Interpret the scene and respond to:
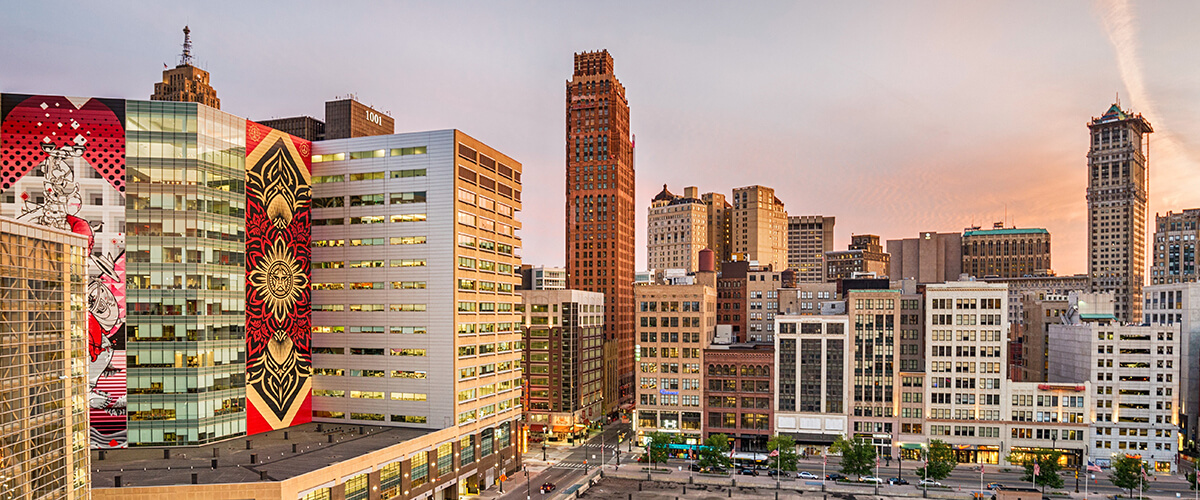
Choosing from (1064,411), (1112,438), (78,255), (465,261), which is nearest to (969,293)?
(1064,411)

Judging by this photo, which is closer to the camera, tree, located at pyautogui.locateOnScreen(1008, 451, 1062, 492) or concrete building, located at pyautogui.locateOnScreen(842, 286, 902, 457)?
tree, located at pyautogui.locateOnScreen(1008, 451, 1062, 492)

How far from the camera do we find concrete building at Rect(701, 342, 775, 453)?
499ft

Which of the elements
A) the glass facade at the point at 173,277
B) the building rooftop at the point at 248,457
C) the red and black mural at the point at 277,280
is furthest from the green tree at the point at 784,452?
the glass facade at the point at 173,277

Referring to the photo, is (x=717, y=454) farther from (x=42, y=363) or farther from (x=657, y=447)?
(x=42, y=363)

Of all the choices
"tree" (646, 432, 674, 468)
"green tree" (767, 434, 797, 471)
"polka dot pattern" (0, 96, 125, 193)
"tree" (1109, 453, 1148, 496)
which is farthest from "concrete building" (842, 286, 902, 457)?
"polka dot pattern" (0, 96, 125, 193)

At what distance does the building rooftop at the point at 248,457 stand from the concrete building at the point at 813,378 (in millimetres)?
75111

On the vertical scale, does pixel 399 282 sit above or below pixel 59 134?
below

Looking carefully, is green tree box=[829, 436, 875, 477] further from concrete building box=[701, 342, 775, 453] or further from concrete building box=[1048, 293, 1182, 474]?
concrete building box=[1048, 293, 1182, 474]

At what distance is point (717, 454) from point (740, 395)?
21302mm

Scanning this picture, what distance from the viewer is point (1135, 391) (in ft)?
471

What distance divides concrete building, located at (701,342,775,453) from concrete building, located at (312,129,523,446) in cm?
5335

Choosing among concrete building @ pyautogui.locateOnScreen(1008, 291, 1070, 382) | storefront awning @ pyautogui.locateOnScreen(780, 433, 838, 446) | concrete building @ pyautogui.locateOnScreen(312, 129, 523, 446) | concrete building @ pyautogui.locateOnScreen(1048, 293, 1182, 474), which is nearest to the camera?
concrete building @ pyautogui.locateOnScreen(312, 129, 523, 446)

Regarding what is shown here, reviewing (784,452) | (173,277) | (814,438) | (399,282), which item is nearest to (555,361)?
(784,452)

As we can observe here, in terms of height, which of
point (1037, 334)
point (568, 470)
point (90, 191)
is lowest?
point (568, 470)
